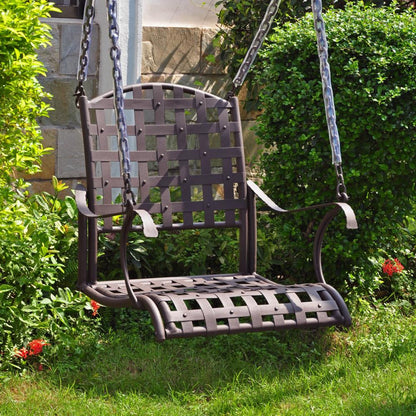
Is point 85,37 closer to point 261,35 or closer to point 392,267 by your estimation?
point 261,35

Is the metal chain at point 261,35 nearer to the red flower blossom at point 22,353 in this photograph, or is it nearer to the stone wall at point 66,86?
the red flower blossom at point 22,353

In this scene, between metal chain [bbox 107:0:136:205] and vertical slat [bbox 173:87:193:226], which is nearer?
metal chain [bbox 107:0:136:205]

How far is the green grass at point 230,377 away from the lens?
10.8 ft

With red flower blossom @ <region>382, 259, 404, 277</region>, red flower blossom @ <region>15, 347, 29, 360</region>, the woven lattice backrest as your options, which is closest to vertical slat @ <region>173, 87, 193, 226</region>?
the woven lattice backrest

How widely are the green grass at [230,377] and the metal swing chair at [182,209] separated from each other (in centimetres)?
32

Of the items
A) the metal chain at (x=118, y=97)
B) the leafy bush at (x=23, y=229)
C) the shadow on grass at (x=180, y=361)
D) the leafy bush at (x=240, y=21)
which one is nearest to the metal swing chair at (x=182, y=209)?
the metal chain at (x=118, y=97)

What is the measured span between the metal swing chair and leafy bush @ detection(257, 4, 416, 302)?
2.16 feet

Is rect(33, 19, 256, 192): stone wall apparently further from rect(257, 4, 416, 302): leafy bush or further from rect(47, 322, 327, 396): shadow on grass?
rect(47, 322, 327, 396): shadow on grass

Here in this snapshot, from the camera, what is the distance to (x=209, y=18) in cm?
559

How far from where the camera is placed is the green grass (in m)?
3.29

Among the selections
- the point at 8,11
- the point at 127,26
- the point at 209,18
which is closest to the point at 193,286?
the point at 8,11

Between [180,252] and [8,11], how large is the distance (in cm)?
175

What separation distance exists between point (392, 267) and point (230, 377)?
60.8 inches

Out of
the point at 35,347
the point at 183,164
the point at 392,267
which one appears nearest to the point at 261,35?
the point at 183,164
